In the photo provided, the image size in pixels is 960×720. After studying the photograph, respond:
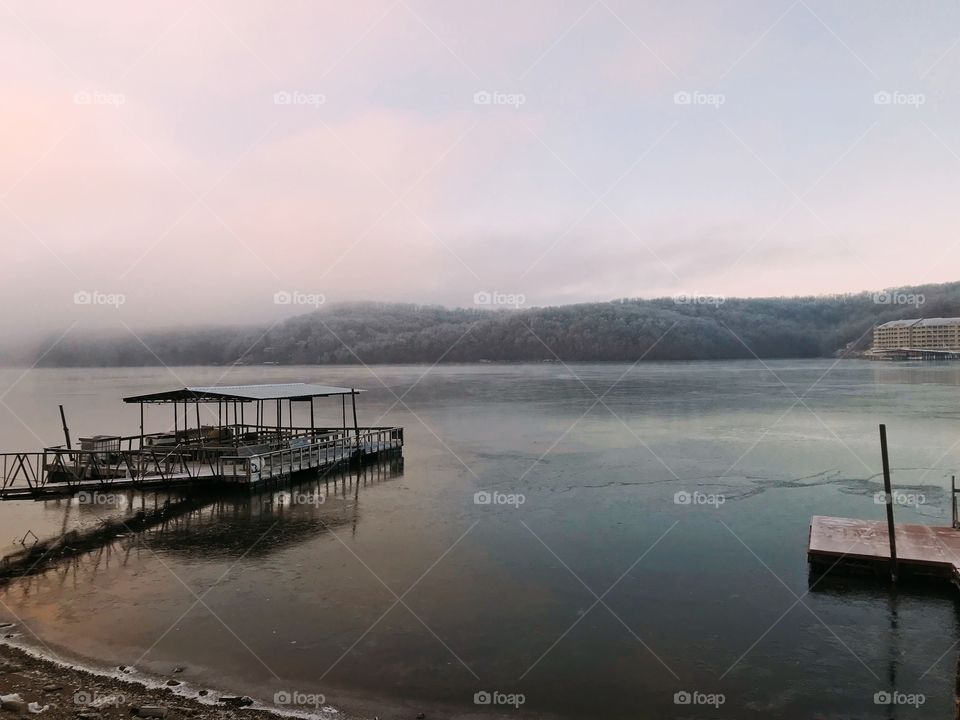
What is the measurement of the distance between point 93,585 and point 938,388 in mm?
76210

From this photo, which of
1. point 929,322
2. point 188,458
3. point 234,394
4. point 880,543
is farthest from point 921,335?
point 188,458

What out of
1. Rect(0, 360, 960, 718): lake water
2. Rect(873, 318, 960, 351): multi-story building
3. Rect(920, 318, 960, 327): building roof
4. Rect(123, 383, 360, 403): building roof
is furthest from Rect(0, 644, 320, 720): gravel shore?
Rect(920, 318, 960, 327): building roof

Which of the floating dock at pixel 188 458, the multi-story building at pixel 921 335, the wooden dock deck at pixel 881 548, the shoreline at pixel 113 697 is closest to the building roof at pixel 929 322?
the multi-story building at pixel 921 335

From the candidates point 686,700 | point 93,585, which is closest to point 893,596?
point 686,700

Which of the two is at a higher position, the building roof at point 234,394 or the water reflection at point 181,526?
the building roof at point 234,394

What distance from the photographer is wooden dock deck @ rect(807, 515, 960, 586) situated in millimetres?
13508

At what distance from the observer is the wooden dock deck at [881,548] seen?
13.5 m

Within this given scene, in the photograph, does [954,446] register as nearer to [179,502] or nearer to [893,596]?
[893,596]

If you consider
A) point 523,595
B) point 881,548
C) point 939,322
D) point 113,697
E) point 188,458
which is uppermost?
point 939,322

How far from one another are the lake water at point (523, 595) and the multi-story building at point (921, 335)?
498 feet

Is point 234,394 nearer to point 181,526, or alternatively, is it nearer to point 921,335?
point 181,526

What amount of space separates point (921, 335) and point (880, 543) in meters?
171

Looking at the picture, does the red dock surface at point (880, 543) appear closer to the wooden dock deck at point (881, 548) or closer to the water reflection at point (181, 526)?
the wooden dock deck at point (881, 548)

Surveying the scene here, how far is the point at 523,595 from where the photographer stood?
531 inches
